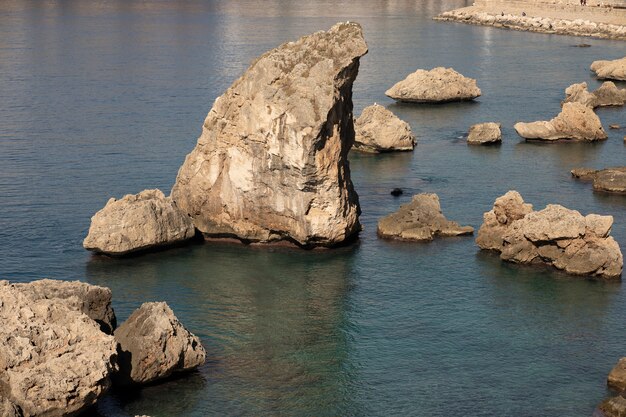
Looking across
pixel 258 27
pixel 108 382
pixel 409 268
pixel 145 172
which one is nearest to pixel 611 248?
pixel 409 268

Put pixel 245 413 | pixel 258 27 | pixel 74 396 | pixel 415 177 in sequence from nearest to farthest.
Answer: pixel 74 396 → pixel 245 413 → pixel 415 177 → pixel 258 27

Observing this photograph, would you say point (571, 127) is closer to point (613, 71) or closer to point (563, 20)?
point (613, 71)

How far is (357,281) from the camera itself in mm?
54594

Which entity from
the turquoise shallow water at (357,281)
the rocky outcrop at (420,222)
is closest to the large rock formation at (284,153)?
the turquoise shallow water at (357,281)

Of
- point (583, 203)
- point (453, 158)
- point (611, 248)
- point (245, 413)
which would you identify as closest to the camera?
point (245, 413)

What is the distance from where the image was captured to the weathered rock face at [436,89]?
104375 mm

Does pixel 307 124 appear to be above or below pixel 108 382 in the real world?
above

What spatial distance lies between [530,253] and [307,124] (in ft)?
41.9

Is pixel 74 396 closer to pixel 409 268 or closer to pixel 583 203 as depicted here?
pixel 409 268

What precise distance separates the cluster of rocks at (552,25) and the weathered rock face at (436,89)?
2605 inches

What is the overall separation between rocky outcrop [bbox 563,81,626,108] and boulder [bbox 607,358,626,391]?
196 ft

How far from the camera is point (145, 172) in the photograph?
7569 centimetres

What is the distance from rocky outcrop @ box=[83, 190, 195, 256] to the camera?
5600 centimetres

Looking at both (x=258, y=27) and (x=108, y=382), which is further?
(x=258, y=27)
